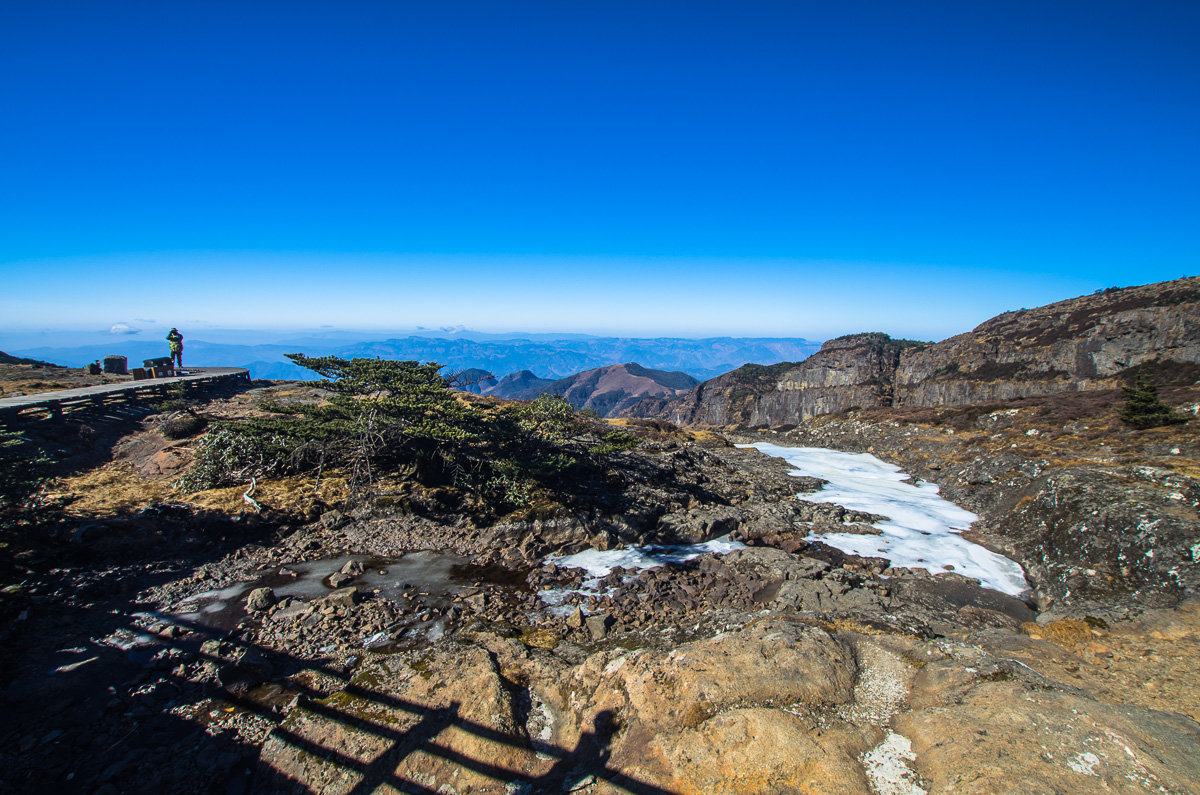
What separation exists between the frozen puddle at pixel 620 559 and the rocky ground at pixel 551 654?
0.34m

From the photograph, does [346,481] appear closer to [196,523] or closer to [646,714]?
[196,523]

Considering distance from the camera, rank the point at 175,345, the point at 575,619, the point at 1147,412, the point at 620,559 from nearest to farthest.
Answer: the point at 575,619 → the point at 620,559 → the point at 1147,412 → the point at 175,345

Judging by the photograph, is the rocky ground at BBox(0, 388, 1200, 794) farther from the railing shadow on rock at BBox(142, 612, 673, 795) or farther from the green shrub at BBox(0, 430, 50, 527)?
the green shrub at BBox(0, 430, 50, 527)

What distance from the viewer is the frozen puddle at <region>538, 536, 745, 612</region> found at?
13039 millimetres

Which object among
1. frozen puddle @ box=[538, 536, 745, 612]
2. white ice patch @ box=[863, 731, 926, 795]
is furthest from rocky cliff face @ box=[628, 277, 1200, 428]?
white ice patch @ box=[863, 731, 926, 795]

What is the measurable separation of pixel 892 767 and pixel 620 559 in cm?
999

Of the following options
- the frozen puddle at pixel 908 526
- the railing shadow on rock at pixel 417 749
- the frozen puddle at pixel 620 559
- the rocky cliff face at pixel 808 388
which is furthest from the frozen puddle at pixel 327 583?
the rocky cliff face at pixel 808 388

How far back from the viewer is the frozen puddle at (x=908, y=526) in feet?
49.2

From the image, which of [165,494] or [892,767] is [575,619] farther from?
[165,494]

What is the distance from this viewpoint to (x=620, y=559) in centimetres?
1520

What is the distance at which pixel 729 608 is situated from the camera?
1196cm

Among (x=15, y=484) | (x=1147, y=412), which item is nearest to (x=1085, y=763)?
(x=15, y=484)

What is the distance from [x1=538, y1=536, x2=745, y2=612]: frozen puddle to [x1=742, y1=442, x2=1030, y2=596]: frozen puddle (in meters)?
4.53

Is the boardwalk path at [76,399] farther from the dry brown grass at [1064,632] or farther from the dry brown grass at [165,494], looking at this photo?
the dry brown grass at [1064,632]
